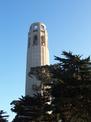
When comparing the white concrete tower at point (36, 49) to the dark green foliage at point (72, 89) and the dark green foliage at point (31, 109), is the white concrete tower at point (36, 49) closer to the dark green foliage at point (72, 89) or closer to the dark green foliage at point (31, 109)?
the dark green foliage at point (31, 109)

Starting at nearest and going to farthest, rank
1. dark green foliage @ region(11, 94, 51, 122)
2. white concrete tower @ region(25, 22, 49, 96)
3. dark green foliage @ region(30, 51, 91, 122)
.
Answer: dark green foliage @ region(30, 51, 91, 122) < dark green foliage @ region(11, 94, 51, 122) < white concrete tower @ region(25, 22, 49, 96)

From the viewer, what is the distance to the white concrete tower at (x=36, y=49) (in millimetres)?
89625

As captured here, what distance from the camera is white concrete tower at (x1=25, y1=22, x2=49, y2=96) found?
89.6m

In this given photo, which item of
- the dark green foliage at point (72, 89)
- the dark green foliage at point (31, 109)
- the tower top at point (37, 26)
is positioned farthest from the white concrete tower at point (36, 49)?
the dark green foliage at point (72, 89)

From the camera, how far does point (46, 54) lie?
92.7 metres

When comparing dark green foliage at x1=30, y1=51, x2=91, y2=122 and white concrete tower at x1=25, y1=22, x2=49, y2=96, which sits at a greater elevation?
white concrete tower at x1=25, y1=22, x2=49, y2=96

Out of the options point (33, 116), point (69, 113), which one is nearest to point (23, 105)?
point (33, 116)

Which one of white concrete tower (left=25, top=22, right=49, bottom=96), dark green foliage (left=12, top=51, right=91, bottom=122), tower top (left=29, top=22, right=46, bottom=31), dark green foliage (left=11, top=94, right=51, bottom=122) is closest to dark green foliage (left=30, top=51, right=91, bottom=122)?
dark green foliage (left=12, top=51, right=91, bottom=122)

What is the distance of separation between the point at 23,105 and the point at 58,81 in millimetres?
13783

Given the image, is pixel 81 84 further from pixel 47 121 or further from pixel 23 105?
pixel 23 105

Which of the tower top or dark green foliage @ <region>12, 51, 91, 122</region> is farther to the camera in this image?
the tower top

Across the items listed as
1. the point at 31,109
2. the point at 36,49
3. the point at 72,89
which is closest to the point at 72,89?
the point at 72,89

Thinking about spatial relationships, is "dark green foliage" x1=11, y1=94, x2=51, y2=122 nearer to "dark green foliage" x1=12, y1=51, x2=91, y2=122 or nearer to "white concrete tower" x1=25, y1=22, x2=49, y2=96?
"dark green foliage" x1=12, y1=51, x2=91, y2=122

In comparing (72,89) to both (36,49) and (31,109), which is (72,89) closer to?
(31,109)
